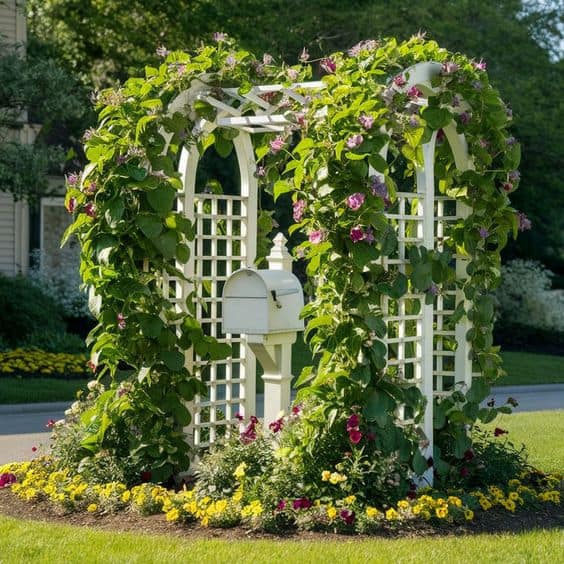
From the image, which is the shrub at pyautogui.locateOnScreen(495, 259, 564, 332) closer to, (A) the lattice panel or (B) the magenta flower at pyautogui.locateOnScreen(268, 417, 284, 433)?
(A) the lattice panel

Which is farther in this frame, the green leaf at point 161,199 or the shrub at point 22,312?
the shrub at point 22,312

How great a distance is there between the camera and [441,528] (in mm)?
6883

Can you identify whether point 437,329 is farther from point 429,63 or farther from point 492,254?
point 429,63

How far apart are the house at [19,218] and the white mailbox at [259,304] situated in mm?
13206

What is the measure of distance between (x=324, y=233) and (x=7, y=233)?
16075 mm

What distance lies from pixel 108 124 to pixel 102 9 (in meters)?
17.5

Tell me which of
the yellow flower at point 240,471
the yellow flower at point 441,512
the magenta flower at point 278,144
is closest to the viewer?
the yellow flower at point 441,512

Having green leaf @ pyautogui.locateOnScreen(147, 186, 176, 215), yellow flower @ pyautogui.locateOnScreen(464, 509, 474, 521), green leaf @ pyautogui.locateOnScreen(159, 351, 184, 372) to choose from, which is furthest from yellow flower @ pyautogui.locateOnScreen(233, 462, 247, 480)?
green leaf @ pyautogui.locateOnScreen(147, 186, 176, 215)

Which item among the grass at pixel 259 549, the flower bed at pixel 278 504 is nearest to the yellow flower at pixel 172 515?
the flower bed at pixel 278 504

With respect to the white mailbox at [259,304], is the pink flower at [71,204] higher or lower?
higher

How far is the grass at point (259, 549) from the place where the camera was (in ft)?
19.8

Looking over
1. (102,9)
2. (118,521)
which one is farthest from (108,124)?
(102,9)

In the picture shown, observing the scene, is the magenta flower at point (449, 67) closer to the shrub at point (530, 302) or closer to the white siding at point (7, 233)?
the white siding at point (7, 233)

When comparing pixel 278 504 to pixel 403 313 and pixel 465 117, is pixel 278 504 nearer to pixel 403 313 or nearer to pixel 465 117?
pixel 403 313
